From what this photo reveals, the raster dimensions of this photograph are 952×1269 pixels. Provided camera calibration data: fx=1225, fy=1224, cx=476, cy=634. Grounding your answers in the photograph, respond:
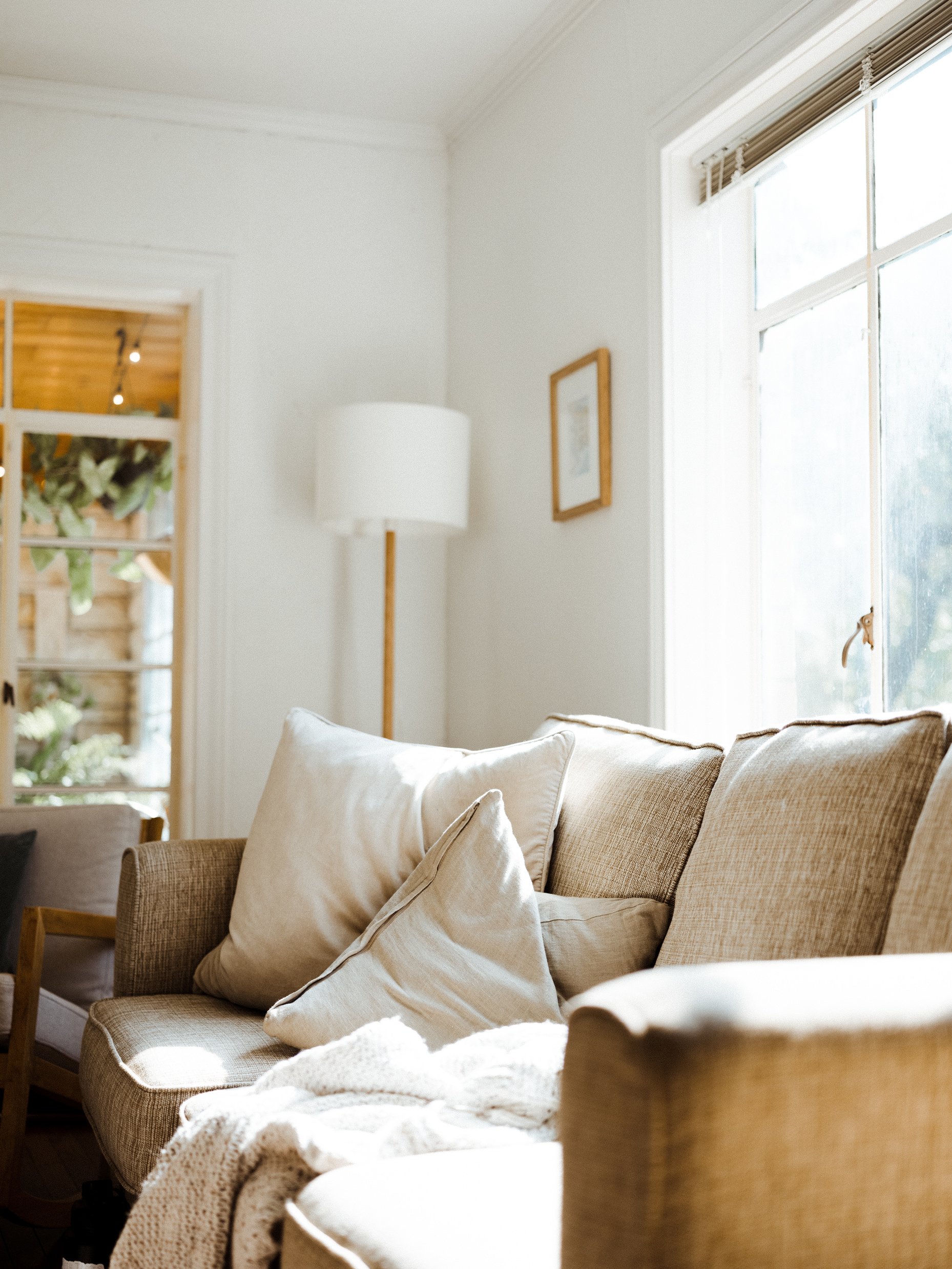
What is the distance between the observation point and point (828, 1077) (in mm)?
728

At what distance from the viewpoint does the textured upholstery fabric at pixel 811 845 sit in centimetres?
130

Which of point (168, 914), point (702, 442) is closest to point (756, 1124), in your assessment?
point (168, 914)

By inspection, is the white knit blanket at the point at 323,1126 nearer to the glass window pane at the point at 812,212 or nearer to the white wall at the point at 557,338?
the white wall at the point at 557,338

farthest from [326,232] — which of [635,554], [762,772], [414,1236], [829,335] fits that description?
[414,1236]

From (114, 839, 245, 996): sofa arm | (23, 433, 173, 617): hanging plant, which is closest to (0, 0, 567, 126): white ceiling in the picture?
(23, 433, 173, 617): hanging plant

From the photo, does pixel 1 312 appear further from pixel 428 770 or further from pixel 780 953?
pixel 780 953

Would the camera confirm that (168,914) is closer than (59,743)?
Yes

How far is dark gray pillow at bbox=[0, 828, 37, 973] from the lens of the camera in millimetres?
2654

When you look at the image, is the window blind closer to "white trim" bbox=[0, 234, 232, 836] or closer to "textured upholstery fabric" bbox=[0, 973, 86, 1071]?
"white trim" bbox=[0, 234, 232, 836]

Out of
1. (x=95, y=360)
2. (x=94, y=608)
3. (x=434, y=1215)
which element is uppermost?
(x=95, y=360)

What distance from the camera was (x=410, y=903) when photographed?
1.70 meters

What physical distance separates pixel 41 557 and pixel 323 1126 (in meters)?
2.96

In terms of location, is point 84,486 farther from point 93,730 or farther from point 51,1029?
point 51,1029

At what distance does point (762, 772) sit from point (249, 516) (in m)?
2.55
